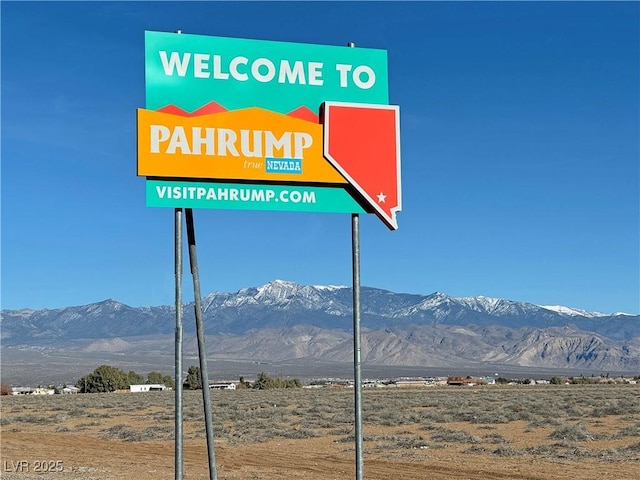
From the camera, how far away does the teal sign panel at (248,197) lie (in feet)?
40.6

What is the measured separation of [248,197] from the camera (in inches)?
497

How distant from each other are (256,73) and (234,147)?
124 cm

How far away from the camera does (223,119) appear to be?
12680mm

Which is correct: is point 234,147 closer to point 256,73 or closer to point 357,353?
point 256,73

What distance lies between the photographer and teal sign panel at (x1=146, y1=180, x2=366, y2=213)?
12375 mm

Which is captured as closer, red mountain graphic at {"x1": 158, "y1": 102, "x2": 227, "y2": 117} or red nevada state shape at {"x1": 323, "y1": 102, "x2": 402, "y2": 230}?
red mountain graphic at {"x1": 158, "y1": 102, "x2": 227, "y2": 117}

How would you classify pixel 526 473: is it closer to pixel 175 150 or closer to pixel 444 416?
pixel 175 150

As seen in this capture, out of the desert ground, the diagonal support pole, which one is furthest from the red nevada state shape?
the desert ground

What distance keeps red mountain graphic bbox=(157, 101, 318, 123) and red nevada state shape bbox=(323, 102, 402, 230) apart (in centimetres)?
25

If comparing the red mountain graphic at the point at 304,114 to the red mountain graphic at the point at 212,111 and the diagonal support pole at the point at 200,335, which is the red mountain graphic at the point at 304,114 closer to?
the red mountain graphic at the point at 212,111

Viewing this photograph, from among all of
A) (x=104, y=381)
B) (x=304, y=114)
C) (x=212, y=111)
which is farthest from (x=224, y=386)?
(x=212, y=111)

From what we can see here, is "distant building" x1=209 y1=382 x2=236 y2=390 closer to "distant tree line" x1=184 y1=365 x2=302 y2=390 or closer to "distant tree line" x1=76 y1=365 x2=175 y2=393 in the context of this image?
"distant tree line" x1=184 y1=365 x2=302 y2=390

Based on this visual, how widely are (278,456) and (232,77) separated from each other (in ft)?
55.1

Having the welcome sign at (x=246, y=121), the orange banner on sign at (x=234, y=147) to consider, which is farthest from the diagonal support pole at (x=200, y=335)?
the orange banner on sign at (x=234, y=147)
